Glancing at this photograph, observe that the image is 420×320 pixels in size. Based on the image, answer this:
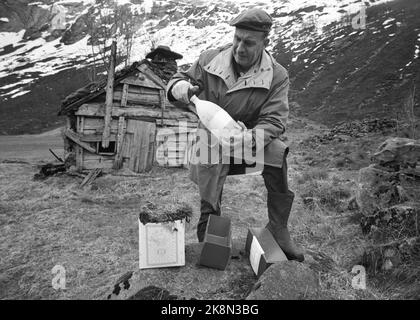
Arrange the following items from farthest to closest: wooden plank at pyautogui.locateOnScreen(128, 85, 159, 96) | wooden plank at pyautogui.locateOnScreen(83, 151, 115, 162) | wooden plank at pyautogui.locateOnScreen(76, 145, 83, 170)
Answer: wooden plank at pyautogui.locateOnScreen(128, 85, 159, 96), wooden plank at pyautogui.locateOnScreen(83, 151, 115, 162), wooden plank at pyautogui.locateOnScreen(76, 145, 83, 170)

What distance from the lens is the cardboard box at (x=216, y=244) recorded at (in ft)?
8.99

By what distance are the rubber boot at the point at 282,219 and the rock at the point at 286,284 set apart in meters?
0.38

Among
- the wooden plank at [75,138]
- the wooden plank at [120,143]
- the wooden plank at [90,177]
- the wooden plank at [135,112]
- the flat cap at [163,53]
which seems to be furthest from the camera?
the flat cap at [163,53]

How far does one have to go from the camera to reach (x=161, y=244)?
106 inches

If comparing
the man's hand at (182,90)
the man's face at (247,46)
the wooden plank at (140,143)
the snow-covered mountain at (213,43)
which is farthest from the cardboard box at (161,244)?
the snow-covered mountain at (213,43)

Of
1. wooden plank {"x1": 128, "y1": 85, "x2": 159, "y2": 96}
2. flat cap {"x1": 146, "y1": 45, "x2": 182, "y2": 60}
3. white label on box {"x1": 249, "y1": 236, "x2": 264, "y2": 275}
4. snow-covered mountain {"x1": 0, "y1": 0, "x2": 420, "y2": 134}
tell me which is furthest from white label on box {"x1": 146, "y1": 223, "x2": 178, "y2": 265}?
snow-covered mountain {"x1": 0, "y1": 0, "x2": 420, "y2": 134}

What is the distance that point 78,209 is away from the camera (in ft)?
27.7

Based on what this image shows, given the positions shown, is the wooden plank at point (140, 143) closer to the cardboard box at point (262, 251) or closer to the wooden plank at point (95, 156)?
the wooden plank at point (95, 156)

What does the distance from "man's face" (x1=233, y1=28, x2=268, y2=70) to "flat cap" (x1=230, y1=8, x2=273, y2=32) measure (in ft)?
0.15

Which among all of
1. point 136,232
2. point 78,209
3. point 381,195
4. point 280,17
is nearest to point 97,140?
point 78,209

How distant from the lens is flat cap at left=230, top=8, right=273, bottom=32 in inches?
105

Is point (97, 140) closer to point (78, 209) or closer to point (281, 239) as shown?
point (78, 209)

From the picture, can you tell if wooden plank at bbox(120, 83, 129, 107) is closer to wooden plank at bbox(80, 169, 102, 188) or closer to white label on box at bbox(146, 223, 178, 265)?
wooden plank at bbox(80, 169, 102, 188)
